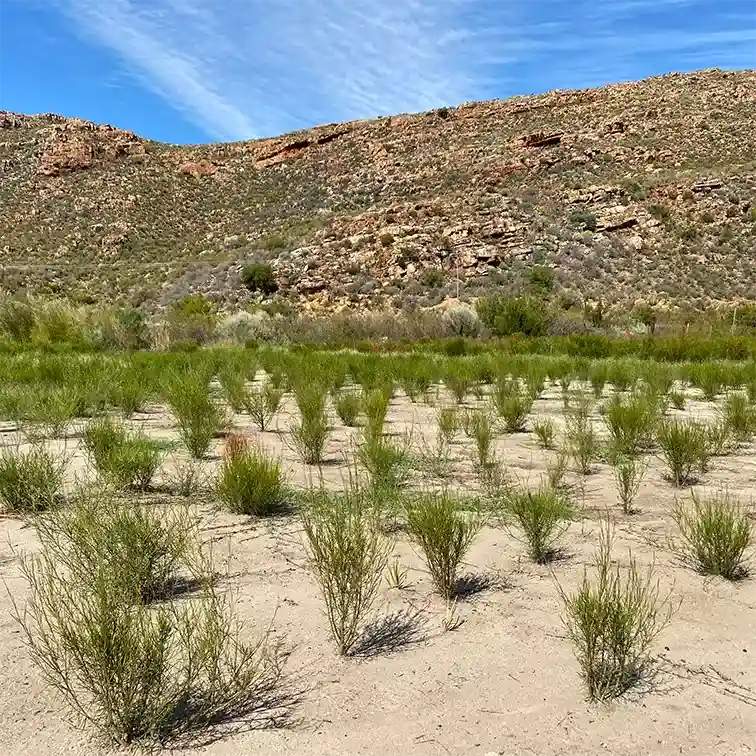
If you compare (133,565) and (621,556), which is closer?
(133,565)

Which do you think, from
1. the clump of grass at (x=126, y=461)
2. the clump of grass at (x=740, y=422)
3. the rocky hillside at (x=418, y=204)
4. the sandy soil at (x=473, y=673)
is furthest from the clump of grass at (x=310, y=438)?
the rocky hillside at (x=418, y=204)

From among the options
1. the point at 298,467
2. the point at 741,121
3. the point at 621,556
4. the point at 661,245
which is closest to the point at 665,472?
the point at 621,556

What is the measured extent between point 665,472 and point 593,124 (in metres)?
46.5

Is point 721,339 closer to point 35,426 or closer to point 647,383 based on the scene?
point 647,383

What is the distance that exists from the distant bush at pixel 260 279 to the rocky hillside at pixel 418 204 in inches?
25.7

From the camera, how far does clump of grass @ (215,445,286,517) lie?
5184 mm

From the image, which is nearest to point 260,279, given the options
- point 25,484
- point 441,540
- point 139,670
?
point 25,484

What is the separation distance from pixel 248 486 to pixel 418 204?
3725 cm

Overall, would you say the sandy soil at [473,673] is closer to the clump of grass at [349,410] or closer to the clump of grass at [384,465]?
the clump of grass at [384,465]

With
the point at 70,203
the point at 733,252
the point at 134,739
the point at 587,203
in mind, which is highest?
the point at 70,203

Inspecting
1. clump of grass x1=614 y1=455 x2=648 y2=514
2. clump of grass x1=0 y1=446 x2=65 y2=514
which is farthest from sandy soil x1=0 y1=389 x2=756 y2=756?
clump of grass x1=614 y1=455 x2=648 y2=514

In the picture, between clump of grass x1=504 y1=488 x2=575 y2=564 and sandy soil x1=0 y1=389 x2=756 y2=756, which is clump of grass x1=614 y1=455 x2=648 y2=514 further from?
clump of grass x1=504 y1=488 x2=575 y2=564

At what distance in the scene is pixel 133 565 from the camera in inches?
143

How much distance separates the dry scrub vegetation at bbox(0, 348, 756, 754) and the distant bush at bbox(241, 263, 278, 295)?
2831 cm
